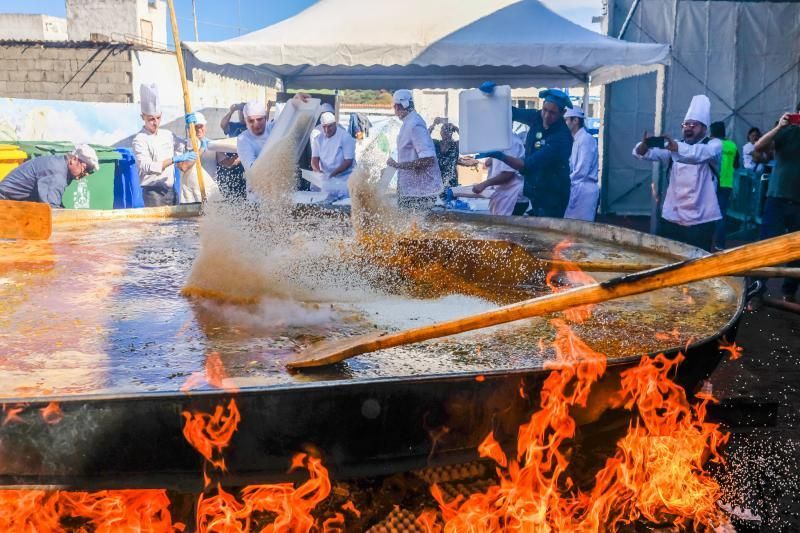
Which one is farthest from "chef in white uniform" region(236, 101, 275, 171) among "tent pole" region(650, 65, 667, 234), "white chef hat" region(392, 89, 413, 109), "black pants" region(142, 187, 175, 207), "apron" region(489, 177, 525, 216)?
"tent pole" region(650, 65, 667, 234)

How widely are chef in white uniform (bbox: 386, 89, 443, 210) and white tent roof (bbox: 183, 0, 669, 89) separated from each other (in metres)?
1.34

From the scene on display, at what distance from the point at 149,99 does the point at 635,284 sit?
21.5 ft

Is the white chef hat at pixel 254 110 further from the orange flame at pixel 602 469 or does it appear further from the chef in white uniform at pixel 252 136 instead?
the orange flame at pixel 602 469

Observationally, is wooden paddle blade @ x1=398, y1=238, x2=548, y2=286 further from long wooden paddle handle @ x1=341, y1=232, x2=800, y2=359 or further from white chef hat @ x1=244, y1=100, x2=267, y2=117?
white chef hat @ x1=244, y1=100, x2=267, y2=117

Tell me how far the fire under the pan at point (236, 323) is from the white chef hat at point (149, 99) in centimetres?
394

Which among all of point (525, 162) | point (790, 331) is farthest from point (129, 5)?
point (790, 331)

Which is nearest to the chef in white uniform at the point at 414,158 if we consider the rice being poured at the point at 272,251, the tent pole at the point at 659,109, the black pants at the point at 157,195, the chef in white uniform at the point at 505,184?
the chef in white uniform at the point at 505,184

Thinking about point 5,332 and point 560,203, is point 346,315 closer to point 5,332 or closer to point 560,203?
point 5,332

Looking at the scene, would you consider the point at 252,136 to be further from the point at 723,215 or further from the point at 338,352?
the point at 723,215

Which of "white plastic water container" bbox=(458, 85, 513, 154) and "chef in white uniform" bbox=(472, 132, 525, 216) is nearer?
"white plastic water container" bbox=(458, 85, 513, 154)

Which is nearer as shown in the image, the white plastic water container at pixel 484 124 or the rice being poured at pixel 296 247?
the rice being poured at pixel 296 247

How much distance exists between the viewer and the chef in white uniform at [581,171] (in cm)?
636

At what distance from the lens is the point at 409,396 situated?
170cm

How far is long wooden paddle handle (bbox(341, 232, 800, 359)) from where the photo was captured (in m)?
1.57
